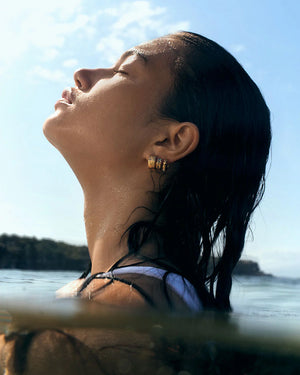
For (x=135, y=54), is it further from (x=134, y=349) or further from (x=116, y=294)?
(x=134, y=349)

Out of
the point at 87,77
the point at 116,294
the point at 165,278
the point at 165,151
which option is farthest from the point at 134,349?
the point at 87,77

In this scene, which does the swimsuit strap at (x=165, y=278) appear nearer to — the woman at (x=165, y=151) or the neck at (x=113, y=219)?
the woman at (x=165, y=151)

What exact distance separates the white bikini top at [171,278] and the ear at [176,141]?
64 centimetres

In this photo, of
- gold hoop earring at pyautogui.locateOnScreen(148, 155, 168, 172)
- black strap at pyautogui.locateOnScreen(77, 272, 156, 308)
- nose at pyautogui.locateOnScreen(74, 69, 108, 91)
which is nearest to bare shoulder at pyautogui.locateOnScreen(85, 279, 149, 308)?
black strap at pyautogui.locateOnScreen(77, 272, 156, 308)

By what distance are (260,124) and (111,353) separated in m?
1.87

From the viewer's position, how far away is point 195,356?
3.76ft

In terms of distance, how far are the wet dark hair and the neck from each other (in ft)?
0.20

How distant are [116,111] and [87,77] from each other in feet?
1.18

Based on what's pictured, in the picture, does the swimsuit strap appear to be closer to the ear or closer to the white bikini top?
the white bikini top

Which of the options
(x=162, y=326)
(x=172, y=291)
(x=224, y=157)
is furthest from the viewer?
(x=224, y=157)

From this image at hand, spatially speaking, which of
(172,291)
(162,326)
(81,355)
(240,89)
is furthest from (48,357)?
(240,89)

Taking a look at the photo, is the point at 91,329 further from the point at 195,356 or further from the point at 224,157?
the point at 224,157

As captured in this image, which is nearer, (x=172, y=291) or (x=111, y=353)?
(x=111, y=353)

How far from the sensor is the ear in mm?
2375
